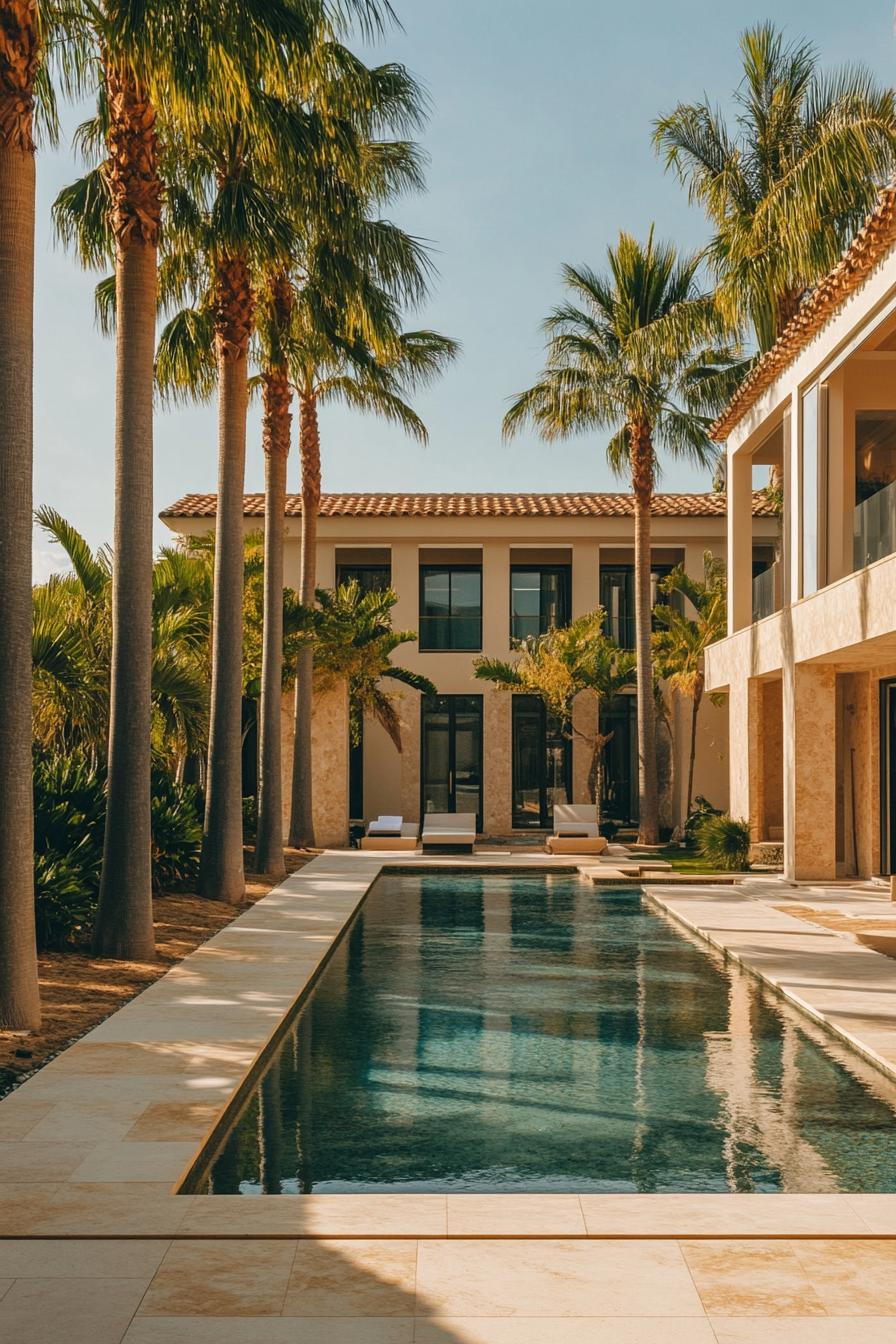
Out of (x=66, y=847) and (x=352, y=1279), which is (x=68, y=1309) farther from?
(x=66, y=847)

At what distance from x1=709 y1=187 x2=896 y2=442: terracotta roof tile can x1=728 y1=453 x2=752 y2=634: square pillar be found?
1243mm

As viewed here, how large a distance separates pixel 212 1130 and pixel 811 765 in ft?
47.5

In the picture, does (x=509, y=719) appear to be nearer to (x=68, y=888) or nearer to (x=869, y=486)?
(x=869, y=486)

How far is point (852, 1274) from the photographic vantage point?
16.4 ft

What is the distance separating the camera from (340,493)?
35.0 metres

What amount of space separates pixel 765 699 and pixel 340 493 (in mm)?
14652

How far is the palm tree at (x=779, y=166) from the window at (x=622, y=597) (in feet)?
31.7

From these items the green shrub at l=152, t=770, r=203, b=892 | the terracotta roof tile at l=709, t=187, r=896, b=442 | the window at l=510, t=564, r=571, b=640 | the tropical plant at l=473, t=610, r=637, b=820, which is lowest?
the green shrub at l=152, t=770, r=203, b=892

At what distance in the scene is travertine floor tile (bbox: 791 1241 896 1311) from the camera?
4660mm

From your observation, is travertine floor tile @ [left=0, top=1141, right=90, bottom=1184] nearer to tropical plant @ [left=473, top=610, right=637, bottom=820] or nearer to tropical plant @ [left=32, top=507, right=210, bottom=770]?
tropical plant @ [left=32, top=507, right=210, bottom=770]

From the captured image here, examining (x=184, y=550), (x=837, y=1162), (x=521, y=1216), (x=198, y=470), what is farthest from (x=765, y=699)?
(x=521, y=1216)

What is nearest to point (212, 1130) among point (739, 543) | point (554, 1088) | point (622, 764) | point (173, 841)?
point (554, 1088)

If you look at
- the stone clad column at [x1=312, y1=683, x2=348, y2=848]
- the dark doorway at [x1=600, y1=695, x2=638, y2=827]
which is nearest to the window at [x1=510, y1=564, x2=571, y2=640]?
the dark doorway at [x1=600, y1=695, x2=638, y2=827]

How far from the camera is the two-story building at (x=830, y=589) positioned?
1598 centimetres
